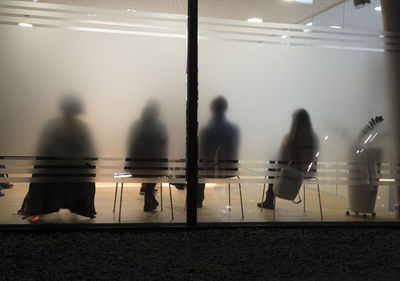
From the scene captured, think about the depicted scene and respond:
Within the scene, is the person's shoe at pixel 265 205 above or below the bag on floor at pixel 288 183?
below

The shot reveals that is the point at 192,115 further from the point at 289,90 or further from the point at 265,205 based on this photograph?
the point at 265,205

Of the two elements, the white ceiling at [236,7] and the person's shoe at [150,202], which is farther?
the person's shoe at [150,202]

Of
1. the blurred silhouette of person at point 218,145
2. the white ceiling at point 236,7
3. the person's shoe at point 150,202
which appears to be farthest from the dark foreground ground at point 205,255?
the white ceiling at point 236,7

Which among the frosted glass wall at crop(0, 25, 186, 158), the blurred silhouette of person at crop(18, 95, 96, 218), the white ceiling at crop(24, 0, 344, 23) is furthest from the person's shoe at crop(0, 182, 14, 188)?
the white ceiling at crop(24, 0, 344, 23)

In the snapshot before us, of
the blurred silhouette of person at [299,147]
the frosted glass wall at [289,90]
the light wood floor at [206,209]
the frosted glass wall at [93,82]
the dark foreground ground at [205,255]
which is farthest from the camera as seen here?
the blurred silhouette of person at [299,147]

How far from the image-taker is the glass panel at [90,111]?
3916 millimetres

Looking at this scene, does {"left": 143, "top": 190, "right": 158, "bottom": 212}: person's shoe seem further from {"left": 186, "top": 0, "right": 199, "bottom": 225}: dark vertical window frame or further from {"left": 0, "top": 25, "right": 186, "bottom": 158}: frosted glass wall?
{"left": 0, "top": 25, "right": 186, "bottom": 158}: frosted glass wall

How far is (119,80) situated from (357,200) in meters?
2.82

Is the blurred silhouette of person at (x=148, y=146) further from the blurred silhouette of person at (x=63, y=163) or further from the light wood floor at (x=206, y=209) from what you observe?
the blurred silhouette of person at (x=63, y=163)

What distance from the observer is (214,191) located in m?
4.32

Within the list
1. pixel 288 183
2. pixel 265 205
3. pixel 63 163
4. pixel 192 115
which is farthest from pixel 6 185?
pixel 288 183

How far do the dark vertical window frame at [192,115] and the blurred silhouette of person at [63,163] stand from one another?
0.96m

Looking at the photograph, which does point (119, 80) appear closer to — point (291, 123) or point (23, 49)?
point (23, 49)

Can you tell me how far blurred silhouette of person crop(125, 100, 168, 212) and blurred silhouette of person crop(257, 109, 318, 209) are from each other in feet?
3.80
